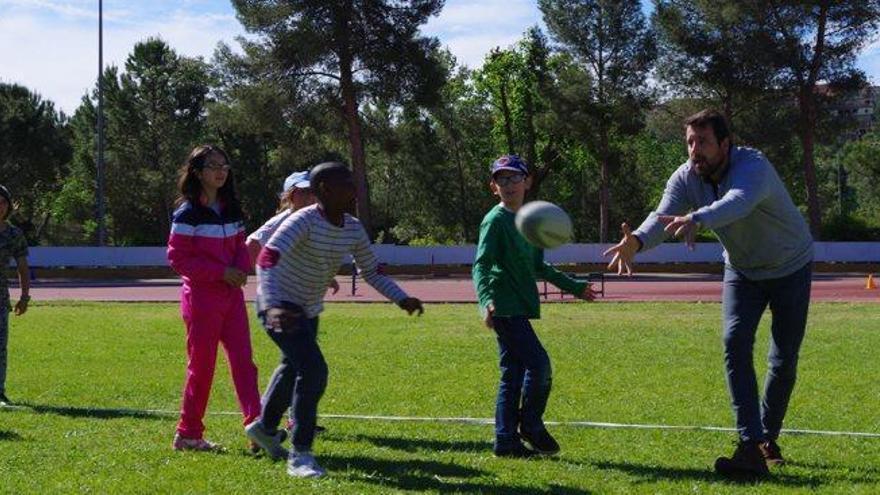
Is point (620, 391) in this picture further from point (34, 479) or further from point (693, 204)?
point (34, 479)

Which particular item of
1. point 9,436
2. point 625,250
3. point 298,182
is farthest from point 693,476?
point 9,436

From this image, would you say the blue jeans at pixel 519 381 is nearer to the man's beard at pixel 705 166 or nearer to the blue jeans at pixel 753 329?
the blue jeans at pixel 753 329

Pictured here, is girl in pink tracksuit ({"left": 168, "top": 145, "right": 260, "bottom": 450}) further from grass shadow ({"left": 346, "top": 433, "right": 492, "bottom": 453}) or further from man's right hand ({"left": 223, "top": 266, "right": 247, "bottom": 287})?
grass shadow ({"left": 346, "top": 433, "right": 492, "bottom": 453})

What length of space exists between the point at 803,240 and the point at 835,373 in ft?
16.6

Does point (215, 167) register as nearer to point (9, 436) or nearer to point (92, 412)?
point (9, 436)

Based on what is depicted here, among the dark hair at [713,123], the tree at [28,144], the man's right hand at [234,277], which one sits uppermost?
the tree at [28,144]

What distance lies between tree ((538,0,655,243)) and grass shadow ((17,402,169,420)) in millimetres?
42084

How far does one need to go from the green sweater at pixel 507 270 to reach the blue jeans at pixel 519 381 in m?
0.11

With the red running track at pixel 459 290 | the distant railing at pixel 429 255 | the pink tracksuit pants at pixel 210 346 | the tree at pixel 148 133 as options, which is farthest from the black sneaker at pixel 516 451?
the tree at pixel 148 133

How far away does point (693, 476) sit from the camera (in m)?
6.24

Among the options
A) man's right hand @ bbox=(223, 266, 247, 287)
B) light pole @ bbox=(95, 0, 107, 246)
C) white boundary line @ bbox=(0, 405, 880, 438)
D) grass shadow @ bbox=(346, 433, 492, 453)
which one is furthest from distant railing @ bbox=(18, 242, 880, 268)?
man's right hand @ bbox=(223, 266, 247, 287)

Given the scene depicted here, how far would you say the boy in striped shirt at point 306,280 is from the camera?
627 centimetres

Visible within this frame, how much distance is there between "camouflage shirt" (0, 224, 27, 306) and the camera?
9258mm

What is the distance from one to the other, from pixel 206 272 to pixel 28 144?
60.2m
